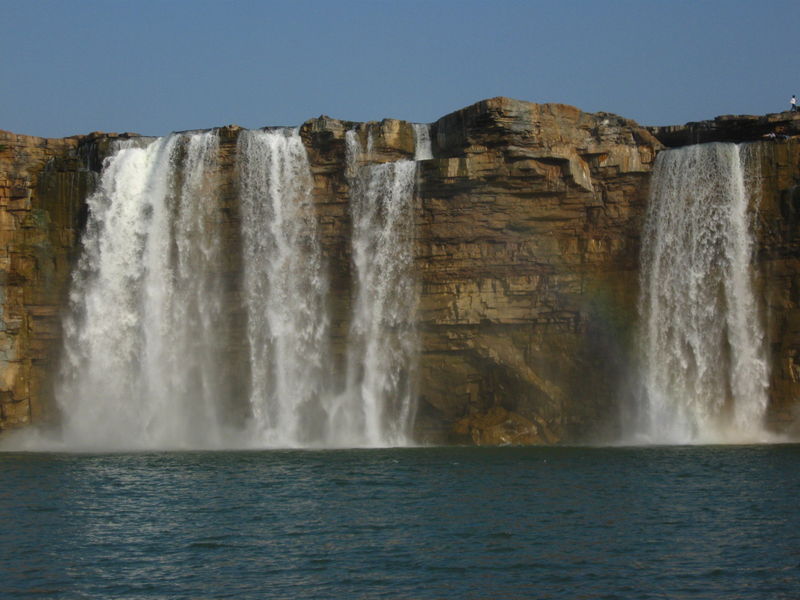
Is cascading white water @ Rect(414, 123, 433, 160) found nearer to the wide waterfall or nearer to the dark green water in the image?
the wide waterfall

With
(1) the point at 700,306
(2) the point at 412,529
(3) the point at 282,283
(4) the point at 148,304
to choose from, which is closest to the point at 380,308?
(3) the point at 282,283

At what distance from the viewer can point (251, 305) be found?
160 ft

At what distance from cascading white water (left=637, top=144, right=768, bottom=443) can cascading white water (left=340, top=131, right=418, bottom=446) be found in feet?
33.8

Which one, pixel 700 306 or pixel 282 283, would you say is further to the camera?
pixel 282 283

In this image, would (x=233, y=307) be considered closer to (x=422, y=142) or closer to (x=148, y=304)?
(x=148, y=304)

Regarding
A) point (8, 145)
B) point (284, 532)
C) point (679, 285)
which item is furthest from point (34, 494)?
point (679, 285)

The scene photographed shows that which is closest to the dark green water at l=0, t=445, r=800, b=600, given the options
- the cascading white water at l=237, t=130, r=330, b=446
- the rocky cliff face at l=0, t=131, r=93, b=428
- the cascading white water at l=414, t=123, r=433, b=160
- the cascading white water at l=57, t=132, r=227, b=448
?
the cascading white water at l=237, t=130, r=330, b=446

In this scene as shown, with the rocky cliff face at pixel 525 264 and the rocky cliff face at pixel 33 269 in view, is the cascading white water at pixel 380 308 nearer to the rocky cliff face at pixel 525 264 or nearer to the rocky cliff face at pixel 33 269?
the rocky cliff face at pixel 525 264

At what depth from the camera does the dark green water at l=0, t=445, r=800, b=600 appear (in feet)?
66.4

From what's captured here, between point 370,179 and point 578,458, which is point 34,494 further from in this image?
point 370,179

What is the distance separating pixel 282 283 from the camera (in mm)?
48750

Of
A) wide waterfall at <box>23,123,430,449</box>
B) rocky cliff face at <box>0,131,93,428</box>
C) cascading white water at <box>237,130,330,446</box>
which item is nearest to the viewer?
wide waterfall at <box>23,123,430,449</box>

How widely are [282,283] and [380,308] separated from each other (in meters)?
4.70

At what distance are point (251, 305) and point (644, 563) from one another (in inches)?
1194
